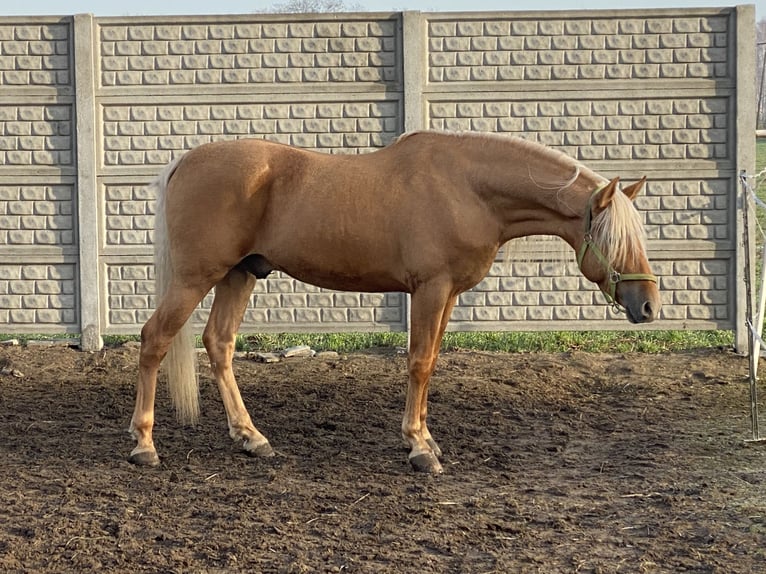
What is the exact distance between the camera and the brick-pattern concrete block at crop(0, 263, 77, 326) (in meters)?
8.20

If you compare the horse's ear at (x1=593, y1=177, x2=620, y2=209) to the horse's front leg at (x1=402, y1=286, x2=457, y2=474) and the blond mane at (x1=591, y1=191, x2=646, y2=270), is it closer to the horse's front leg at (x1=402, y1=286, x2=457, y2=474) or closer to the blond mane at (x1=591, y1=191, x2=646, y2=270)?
the blond mane at (x1=591, y1=191, x2=646, y2=270)

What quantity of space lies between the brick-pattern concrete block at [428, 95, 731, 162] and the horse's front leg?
3305mm

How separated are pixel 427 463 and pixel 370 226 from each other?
1.20 meters

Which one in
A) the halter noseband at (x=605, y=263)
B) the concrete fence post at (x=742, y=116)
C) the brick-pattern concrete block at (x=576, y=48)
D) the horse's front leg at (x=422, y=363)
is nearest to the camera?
the halter noseband at (x=605, y=263)

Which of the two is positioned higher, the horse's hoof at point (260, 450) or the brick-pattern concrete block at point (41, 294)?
the brick-pattern concrete block at point (41, 294)

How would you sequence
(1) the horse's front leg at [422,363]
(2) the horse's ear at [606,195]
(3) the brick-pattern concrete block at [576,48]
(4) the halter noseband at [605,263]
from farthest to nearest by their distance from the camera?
(3) the brick-pattern concrete block at [576,48], (1) the horse's front leg at [422,363], (4) the halter noseband at [605,263], (2) the horse's ear at [606,195]

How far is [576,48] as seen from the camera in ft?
26.2

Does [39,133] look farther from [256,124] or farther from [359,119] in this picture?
[359,119]

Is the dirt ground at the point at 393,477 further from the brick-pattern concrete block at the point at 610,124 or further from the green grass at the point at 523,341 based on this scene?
the brick-pattern concrete block at the point at 610,124

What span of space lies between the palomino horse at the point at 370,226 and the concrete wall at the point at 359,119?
111 inches

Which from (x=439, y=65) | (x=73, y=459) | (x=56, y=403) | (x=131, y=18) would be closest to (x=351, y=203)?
(x=73, y=459)

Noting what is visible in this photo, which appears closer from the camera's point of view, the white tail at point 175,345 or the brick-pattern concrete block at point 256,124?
the white tail at point 175,345

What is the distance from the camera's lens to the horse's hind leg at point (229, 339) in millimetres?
5320

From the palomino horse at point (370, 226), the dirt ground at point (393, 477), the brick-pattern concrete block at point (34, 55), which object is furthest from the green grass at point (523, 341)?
the palomino horse at point (370, 226)
